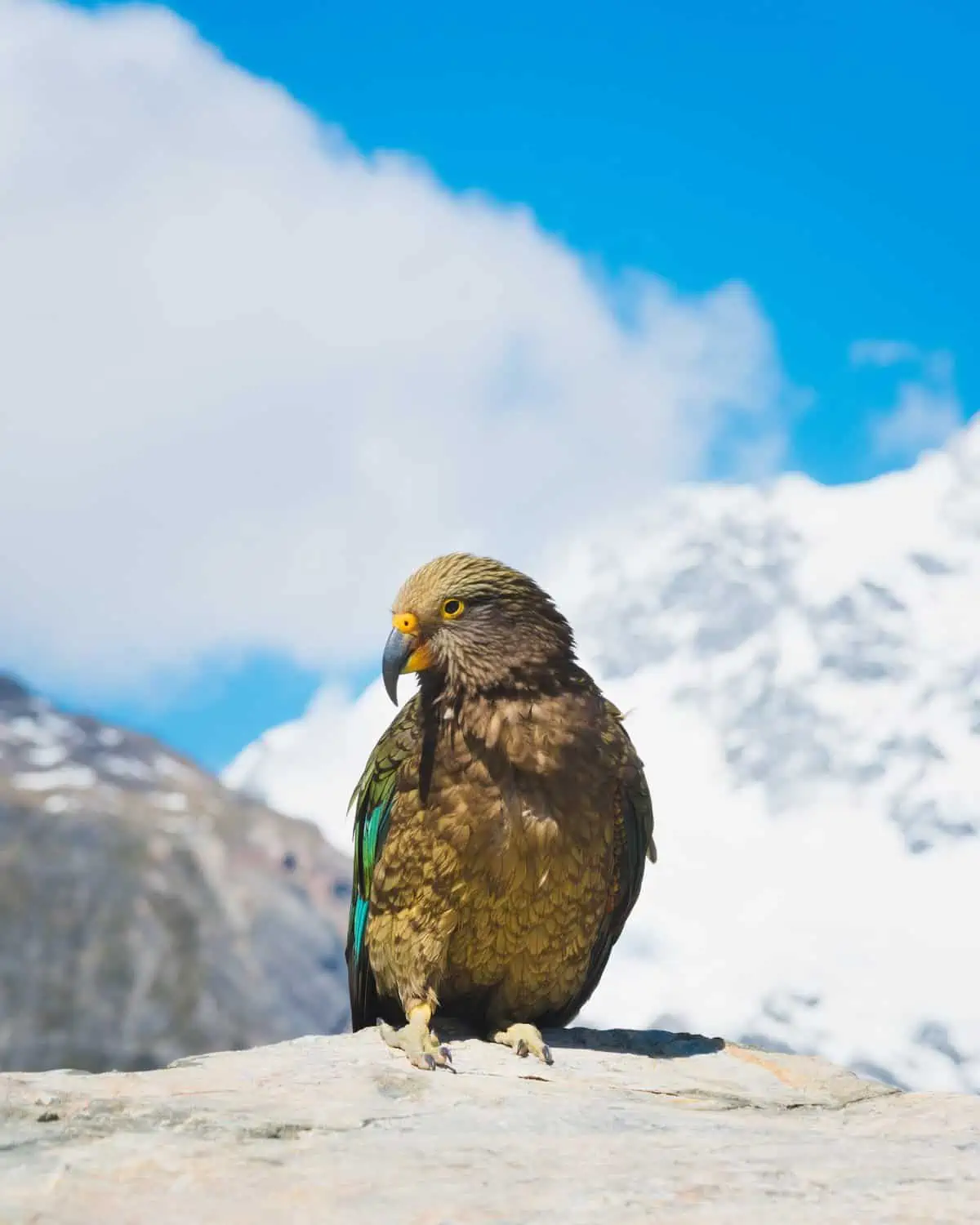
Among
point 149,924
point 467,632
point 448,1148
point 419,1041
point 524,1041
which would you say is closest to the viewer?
point 448,1148

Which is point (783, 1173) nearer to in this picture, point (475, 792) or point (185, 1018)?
point (475, 792)

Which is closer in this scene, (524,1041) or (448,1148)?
(448,1148)

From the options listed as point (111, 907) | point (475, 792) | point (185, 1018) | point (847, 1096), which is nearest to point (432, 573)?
point (475, 792)

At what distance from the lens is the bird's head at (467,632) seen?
24.7 ft

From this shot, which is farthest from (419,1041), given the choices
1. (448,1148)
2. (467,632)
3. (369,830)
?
(467,632)

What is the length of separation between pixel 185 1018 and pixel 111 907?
12797mm

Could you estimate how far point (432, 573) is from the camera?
25.3ft

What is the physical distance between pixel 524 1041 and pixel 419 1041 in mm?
677

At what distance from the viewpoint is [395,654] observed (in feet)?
24.6

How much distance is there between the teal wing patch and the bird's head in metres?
0.36

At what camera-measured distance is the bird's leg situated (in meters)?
6.68

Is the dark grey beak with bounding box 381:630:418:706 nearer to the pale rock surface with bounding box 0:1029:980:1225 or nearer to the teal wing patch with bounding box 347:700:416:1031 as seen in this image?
the teal wing patch with bounding box 347:700:416:1031

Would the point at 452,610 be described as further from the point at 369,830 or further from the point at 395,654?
the point at 369,830

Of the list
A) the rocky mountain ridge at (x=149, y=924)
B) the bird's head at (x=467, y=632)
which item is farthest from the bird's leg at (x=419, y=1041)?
the rocky mountain ridge at (x=149, y=924)
